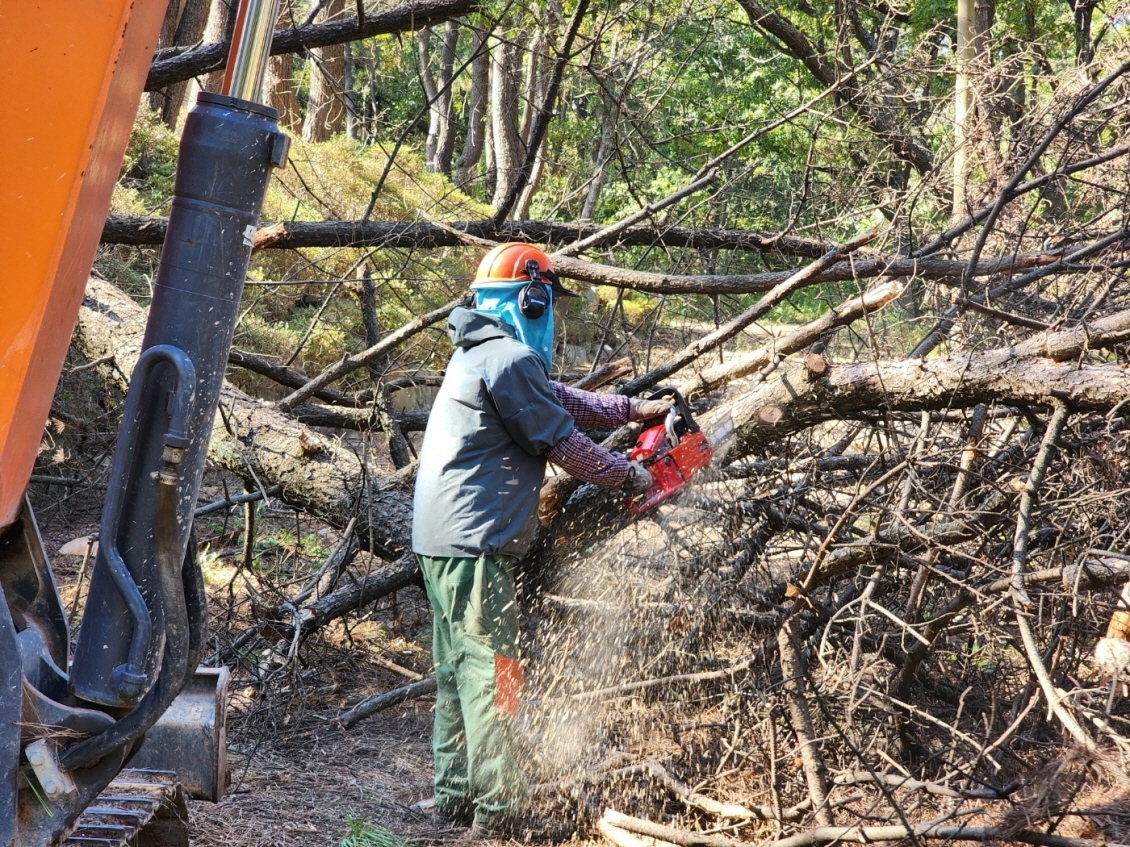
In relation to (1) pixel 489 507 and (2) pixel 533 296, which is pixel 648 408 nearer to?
(2) pixel 533 296

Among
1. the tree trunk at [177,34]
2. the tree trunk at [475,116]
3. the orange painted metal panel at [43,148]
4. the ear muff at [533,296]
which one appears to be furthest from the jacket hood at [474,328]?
the tree trunk at [475,116]

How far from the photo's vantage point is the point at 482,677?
360 cm

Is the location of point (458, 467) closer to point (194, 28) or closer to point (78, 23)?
point (78, 23)

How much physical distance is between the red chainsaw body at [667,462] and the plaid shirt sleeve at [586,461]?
0.16 meters

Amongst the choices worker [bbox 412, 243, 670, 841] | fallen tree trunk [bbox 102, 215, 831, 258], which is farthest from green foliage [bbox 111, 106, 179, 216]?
worker [bbox 412, 243, 670, 841]

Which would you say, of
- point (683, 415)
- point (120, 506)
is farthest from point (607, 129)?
point (120, 506)

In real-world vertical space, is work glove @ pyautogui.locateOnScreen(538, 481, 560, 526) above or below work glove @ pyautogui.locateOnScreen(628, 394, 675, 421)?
below

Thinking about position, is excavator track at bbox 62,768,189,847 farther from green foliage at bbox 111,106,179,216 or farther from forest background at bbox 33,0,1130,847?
green foliage at bbox 111,106,179,216

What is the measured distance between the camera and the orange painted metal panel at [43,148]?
1867 millimetres

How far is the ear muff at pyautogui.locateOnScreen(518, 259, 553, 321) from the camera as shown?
3.79m

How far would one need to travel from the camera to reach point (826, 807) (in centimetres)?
311

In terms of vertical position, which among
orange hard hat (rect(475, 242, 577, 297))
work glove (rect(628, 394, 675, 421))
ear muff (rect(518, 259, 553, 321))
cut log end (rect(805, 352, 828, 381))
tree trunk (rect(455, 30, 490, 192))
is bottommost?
work glove (rect(628, 394, 675, 421))

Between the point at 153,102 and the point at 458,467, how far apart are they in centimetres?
1063

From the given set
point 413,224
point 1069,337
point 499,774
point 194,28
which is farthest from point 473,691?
point 194,28
